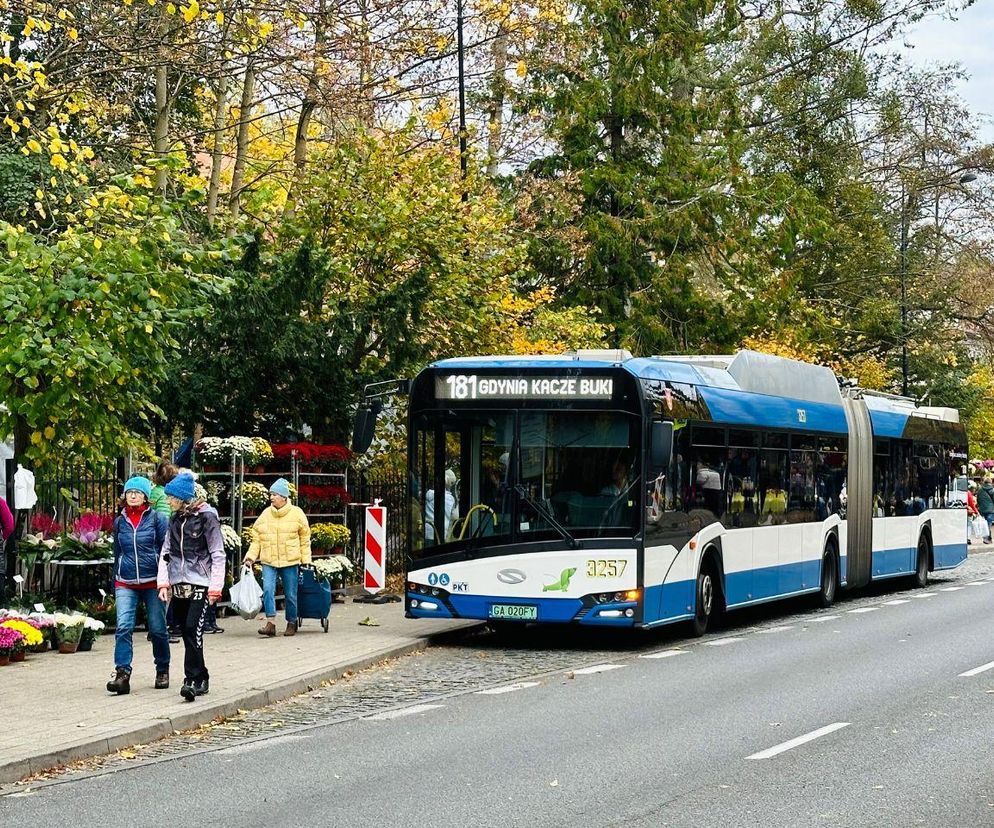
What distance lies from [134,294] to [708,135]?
31993 millimetres

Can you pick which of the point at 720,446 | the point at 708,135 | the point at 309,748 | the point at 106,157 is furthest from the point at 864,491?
the point at 708,135

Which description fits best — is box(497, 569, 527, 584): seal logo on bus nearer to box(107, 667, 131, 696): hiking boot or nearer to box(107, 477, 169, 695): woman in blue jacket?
box(107, 477, 169, 695): woman in blue jacket

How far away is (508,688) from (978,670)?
4443mm

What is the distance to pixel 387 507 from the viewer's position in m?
26.4

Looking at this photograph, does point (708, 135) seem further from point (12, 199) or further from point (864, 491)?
point (12, 199)

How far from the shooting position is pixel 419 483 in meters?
17.4

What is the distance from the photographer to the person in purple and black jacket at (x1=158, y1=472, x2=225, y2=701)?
12.7m

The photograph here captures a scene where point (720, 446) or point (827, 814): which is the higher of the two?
point (720, 446)

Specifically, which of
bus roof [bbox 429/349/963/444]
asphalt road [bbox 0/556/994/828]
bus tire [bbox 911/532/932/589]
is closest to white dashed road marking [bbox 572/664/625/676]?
asphalt road [bbox 0/556/994/828]

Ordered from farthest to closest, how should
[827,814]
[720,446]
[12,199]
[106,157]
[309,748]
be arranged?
[106,157]
[12,199]
[720,446]
[309,748]
[827,814]

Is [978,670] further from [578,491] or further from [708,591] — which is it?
[578,491]

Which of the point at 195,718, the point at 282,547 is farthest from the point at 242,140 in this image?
the point at 195,718

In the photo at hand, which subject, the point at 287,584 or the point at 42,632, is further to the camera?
the point at 287,584

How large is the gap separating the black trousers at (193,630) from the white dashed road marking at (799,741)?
4389 millimetres
